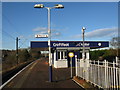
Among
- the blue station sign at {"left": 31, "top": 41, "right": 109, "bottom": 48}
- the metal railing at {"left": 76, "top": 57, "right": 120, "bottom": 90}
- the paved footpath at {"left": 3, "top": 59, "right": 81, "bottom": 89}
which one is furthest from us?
the blue station sign at {"left": 31, "top": 41, "right": 109, "bottom": 48}

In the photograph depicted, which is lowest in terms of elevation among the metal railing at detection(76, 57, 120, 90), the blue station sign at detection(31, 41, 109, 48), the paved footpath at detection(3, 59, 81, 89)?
the paved footpath at detection(3, 59, 81, 89)

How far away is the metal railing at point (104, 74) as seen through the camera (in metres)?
7.99

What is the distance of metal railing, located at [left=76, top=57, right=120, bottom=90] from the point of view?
26.2ft

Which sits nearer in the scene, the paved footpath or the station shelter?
the paved footpath

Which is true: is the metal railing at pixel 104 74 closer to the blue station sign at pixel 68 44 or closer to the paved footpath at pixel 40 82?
the paved footpath at pixel 40 82

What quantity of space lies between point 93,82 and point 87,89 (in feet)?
2.90

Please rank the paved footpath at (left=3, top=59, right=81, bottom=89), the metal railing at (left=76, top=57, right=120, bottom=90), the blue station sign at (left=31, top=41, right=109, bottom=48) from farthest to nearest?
the blue station sign at (left=31, top=41, right=109, bottom=48) → the paved footpath at (left=3, top=59, right=81, bottom=89) → the metal railing at (left=76, top=57, right=120, bottom=90)

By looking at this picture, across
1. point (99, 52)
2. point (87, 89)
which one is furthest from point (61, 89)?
point (99, 52)

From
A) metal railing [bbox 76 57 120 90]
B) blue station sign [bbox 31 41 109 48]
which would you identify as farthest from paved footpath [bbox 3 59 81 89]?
blue station sign [bbox 31 41 109 48]

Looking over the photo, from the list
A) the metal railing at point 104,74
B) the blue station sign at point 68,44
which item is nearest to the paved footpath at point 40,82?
the metal railing at point 104,74

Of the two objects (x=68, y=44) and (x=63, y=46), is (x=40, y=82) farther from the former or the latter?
(x=68, y=44)

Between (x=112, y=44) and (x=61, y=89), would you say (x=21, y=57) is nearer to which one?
(x=112, y=44)

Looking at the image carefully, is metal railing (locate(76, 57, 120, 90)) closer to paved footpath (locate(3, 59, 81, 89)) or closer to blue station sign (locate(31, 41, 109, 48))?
paved footpath (locate(3, 59, 81, 89))

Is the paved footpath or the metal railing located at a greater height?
the metal railing
